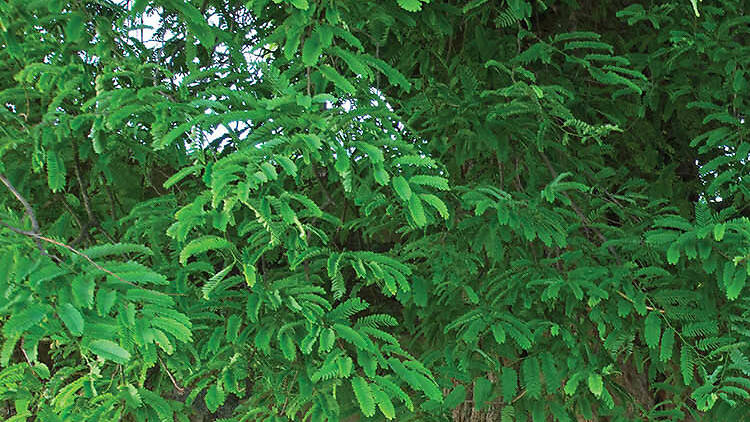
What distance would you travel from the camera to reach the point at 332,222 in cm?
245

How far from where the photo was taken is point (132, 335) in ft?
5.95

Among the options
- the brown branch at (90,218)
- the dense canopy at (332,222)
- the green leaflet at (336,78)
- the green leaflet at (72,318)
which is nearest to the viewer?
the green leaflet at (72,318)

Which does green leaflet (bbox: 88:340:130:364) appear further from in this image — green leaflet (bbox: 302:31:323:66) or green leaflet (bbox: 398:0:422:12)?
green leaflet (bbox: 398:0:422:12)

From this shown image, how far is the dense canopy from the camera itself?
6.74 ft

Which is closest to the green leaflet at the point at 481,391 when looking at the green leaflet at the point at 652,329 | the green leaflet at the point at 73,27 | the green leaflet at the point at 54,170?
the green leaflet at the point at 652,329

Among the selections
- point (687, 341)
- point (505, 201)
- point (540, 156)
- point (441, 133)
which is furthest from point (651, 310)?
point (441, 133)

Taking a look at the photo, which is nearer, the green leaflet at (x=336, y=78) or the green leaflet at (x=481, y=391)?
the green leaflet at (x=336, y=78)

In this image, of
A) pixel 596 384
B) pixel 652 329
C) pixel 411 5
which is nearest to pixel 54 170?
pixel 411 5

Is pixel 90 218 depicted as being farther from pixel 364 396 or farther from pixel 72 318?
pixel 364 396

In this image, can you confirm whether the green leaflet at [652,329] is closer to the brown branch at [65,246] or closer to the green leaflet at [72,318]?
the brown branch at [65,246]

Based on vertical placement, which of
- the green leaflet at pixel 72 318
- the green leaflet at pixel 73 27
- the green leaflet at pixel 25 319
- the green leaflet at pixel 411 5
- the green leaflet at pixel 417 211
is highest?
the green leaflet at pixel 73 27

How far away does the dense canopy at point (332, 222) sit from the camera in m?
2.05

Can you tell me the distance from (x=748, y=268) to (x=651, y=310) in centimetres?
39

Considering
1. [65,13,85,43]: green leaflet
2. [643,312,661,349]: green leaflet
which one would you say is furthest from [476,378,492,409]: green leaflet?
[65,13,85,43]: green leaflet
